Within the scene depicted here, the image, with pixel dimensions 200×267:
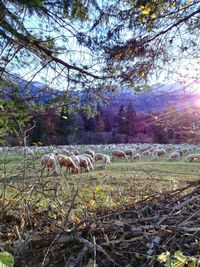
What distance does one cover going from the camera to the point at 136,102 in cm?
495

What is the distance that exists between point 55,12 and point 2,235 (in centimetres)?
373

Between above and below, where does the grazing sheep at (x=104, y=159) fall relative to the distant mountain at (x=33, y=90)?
below

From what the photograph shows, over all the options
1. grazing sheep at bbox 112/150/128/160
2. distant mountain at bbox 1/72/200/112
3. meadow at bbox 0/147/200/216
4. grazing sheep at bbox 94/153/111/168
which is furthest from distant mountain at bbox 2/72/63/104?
grazing sheep at bbox 112/150/128/160

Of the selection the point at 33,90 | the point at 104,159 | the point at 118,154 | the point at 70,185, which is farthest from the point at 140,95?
the point at 118,154

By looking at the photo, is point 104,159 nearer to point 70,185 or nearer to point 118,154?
point 118,154

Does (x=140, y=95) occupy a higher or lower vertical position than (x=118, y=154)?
higher

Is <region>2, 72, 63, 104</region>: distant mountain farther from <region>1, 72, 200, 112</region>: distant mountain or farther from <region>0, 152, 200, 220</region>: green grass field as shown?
<region>0, 152, 200, 220</region>: green grass field

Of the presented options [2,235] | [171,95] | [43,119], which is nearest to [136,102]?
[171,95]

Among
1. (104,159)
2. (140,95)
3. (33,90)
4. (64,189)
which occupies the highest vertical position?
(33,90)

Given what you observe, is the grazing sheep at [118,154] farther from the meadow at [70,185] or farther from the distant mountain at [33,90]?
the distant mountain at [33,90]

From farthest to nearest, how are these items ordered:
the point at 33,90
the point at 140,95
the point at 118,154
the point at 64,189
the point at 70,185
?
the point at 118,154 < the point at 70,185 < the point at 33,90 < the point at 140,95 < the point at 64,189

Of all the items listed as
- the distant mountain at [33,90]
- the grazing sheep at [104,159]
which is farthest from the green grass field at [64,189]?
the grazing sheep at [104,159]

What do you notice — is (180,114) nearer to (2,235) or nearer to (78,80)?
(78,80)

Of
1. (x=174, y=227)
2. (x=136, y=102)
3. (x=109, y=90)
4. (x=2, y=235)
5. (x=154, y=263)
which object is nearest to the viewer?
(x=154, y=263)
